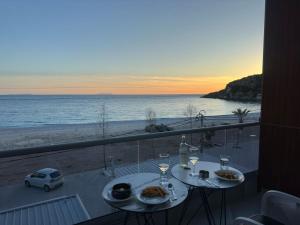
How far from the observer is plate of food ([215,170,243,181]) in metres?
2.10

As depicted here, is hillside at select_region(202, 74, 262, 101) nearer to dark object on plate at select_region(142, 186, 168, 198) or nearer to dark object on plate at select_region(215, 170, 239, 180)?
dark object on plate at select_region(215, 170, 239, 180)

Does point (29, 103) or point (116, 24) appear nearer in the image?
point (116, 24)

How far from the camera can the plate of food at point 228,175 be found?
2099 millimetres

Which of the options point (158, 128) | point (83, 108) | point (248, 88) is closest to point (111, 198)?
point (248, 88)

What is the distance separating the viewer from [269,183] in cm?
341

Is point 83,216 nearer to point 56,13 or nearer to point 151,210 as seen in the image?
point 151,210

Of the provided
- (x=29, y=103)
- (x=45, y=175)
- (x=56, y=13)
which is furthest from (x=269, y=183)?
(x=29, y=103)

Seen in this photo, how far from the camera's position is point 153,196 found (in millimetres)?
1734

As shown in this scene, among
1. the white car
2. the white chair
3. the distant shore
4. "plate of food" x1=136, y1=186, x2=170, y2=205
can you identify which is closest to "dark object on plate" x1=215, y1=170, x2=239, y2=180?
the white chair

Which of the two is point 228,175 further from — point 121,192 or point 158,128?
point 158,128

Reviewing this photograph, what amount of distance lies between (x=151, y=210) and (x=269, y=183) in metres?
2.47

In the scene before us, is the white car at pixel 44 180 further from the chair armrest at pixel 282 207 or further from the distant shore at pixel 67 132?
the distant shore at pixel 67 132

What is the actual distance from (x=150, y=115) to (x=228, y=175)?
24761 millimetres

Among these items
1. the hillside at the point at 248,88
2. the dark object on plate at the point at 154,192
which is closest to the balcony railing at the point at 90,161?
the dark object on plate at the point at 154,192
